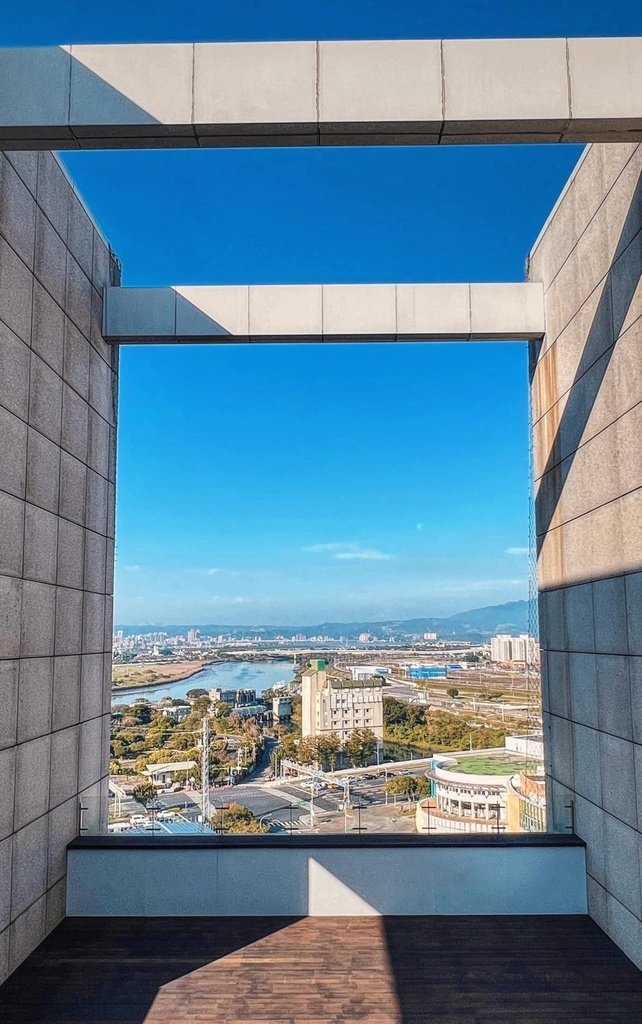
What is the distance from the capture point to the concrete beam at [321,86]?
3324mm

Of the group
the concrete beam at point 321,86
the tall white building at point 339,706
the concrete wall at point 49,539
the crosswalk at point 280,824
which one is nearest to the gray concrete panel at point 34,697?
the concrete wall at point 49,539

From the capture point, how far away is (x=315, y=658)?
6723 millimetres

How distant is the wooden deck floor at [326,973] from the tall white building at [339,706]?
142cm

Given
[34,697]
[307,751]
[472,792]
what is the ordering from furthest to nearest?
[307,751]
[472,792]
[34,697]

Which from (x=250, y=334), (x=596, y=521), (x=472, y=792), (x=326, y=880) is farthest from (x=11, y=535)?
(x=472, y=792)

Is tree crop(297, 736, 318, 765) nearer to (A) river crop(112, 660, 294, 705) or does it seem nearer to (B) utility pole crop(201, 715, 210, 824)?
(A) river crop(112, 660, 294, 705)

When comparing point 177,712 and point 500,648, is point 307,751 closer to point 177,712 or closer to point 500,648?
point 177,712

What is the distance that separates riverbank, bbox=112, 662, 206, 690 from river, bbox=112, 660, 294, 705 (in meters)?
0.03

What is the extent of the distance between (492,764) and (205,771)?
7.76ft

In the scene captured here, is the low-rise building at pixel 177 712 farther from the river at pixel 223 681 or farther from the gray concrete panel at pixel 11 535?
the gray concrete panel at pixel 11 535

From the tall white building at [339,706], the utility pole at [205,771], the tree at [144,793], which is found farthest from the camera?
the tall white building at [339,706]

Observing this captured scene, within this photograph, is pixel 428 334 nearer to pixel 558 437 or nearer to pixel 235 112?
pixel 558 437

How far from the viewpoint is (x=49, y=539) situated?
16.3 feet

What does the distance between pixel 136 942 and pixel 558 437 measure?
4.86 meters
